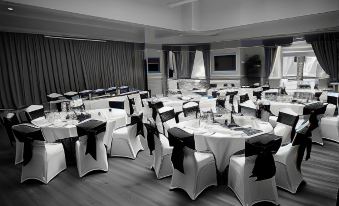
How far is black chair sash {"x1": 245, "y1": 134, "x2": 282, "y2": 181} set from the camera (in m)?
2.80

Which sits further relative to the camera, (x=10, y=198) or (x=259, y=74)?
(x=259, y=74)

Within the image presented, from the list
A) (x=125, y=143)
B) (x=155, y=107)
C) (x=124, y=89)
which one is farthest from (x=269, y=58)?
(x=125, y=143)

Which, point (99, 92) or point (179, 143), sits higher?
point (99, 92)

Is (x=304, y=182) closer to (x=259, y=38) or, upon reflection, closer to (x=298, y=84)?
(x=298, y=84)

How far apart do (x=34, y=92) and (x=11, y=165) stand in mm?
3611

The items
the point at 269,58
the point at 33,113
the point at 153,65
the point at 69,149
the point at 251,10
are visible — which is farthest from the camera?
the point at 153,65

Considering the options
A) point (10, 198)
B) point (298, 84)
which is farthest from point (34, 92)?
point (298, 84)

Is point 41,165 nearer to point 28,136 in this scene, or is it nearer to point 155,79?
point 28,136

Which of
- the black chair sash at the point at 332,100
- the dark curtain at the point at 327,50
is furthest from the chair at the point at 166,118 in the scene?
the dark curtain at the point at 327,50

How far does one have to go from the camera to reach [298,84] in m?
8.73

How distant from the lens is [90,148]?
395 centimetres

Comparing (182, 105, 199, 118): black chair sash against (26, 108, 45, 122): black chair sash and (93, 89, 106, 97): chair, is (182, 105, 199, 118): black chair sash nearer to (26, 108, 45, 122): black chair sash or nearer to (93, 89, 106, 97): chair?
(26, 108, 45, 122): black chair sash

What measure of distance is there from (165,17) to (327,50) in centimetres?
537

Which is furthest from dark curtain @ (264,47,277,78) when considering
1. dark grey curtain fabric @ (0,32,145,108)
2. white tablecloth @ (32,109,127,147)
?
white tablecloth @ (32,109,127,147)
